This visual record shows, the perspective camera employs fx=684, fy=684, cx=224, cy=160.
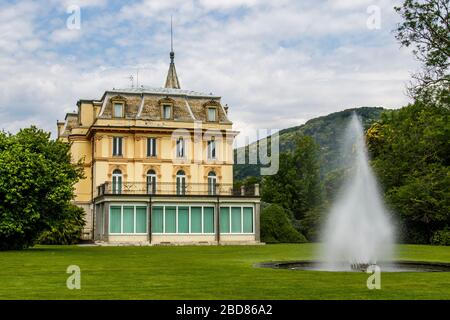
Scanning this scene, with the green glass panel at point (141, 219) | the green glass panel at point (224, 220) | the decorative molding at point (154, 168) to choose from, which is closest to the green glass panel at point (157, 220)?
the green glass panel at point (141, 219)

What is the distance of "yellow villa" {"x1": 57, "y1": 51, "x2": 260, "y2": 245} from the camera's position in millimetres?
48156

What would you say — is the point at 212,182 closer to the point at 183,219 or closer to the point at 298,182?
the point at 183,219

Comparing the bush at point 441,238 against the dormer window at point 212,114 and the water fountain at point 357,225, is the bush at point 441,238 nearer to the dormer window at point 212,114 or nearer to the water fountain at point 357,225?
the dormer window at point 212,114

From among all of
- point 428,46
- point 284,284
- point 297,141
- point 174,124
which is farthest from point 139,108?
point 284,284

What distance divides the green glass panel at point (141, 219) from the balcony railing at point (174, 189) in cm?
156

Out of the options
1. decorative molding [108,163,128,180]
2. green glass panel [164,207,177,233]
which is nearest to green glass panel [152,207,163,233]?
green glass panel [164,207,177,233]

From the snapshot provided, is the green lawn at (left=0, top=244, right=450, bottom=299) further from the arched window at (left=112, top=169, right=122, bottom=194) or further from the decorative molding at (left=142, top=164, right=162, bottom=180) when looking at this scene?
the decorative molding at (left=142, top=164, right=162, bottom=180)

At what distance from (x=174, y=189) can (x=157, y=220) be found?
20.2 feet

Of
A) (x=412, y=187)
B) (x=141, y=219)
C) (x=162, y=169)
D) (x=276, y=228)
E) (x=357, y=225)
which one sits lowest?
(x=276, y=228)

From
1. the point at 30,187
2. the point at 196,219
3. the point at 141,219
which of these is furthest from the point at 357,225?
the point at 141,219

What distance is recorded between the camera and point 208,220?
49.3 meters

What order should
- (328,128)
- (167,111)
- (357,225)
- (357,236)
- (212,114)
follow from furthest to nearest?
(328,128) → (212,114) → (167,111) → (357,225) → (357,236)

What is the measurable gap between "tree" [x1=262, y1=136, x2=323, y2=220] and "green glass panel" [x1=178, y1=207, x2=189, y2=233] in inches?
710
